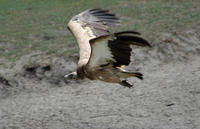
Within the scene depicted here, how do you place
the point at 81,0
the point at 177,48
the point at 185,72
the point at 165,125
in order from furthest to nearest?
the point at 81,0 → the point at 177,48 → the point at 185,72 → the point at 165,125

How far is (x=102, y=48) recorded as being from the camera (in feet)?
17.4

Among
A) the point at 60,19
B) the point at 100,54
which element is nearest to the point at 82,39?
the point at 100,54

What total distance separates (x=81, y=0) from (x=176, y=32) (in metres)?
3.51

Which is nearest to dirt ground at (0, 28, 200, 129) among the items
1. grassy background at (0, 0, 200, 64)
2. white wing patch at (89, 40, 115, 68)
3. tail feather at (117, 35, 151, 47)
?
grassy background at (0, 0, 200, 64)

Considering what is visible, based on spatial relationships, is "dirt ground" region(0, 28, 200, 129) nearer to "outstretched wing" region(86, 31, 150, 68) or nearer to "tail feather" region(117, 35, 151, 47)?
"outstretched wing" region(86, 31, 150, 68)

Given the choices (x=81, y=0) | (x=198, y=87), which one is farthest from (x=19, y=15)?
(x=198, y=87)

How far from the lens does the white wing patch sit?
5199mm

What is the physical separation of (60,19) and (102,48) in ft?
18.8

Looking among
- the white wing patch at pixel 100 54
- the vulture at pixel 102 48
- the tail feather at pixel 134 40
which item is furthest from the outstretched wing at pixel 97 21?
the tail feather at pixel 134 40

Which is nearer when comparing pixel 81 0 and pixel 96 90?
pixel 96 90

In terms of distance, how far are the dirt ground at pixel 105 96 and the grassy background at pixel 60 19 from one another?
54cm

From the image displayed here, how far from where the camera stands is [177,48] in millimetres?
9359

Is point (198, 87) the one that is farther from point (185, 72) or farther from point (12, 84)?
point (12, 84)

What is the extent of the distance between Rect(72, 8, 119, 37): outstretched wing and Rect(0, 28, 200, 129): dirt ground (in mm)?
1122
